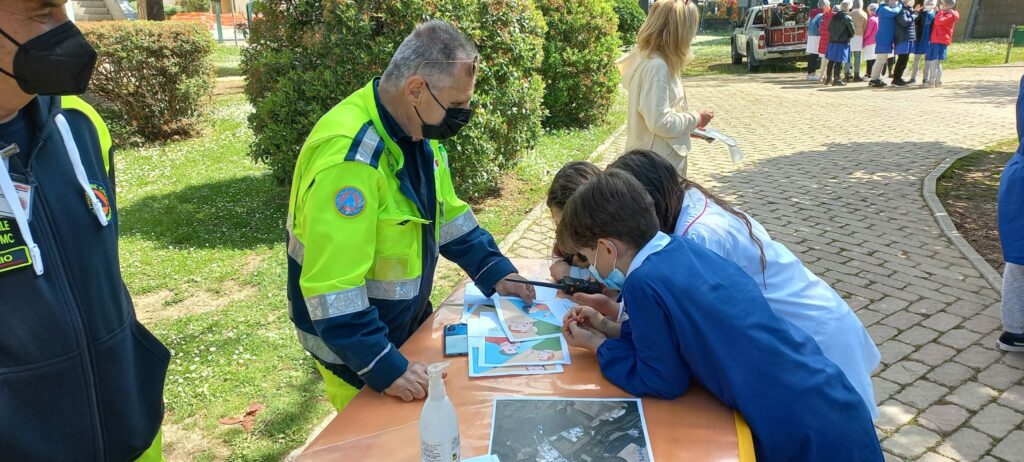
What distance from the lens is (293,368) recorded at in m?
4.07

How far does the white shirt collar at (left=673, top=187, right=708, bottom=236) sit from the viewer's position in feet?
7.89

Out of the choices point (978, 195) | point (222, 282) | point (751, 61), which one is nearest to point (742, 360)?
point (222, 282)

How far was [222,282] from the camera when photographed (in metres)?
5.23

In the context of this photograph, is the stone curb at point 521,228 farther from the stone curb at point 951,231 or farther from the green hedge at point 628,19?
the green hedge at point 628,19

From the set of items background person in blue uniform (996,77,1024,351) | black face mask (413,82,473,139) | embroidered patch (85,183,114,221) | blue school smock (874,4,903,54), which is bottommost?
background person in blue uniform (996,77,1024,351)

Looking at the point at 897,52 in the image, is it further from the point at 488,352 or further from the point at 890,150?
the point at 488,352

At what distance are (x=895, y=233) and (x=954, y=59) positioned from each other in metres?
18.5

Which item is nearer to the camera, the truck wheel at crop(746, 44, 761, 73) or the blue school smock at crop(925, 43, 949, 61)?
the blue school smock at crop(925, 43, 949, 61)

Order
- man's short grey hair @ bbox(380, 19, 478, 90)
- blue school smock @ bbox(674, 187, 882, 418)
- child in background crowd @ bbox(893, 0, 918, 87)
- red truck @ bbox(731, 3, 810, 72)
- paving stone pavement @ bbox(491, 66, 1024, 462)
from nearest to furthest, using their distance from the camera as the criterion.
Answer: man's short grey hair @ bbox(380, 19, 478, 90) < blue school smock @ bbox(674, 187, 882, 418) < paving stone pavement @ bbox(491, 66, 1024, 462) < child in background crowd @ bbox(893, 0, 918, 87) < red truck @ bbox(731, 3, 810, 72)

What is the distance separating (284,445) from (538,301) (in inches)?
64.2

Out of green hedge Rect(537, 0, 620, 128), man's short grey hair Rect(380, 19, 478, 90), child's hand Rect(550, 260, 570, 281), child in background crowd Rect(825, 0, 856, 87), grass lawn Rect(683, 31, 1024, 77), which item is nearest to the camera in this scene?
man's short grey hair Rect(380, 19, 478, 90)

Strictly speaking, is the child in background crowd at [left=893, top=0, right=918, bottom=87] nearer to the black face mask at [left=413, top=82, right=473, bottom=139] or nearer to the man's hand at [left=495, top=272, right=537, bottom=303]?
the man's hand at [left=495, top=272, right=537, bottom=303]

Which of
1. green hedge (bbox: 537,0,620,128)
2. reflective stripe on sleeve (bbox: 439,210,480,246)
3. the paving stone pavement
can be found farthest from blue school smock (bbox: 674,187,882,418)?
green hedge (bbox: 537,0,620,128)

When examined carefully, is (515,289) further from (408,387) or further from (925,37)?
(925,37)
